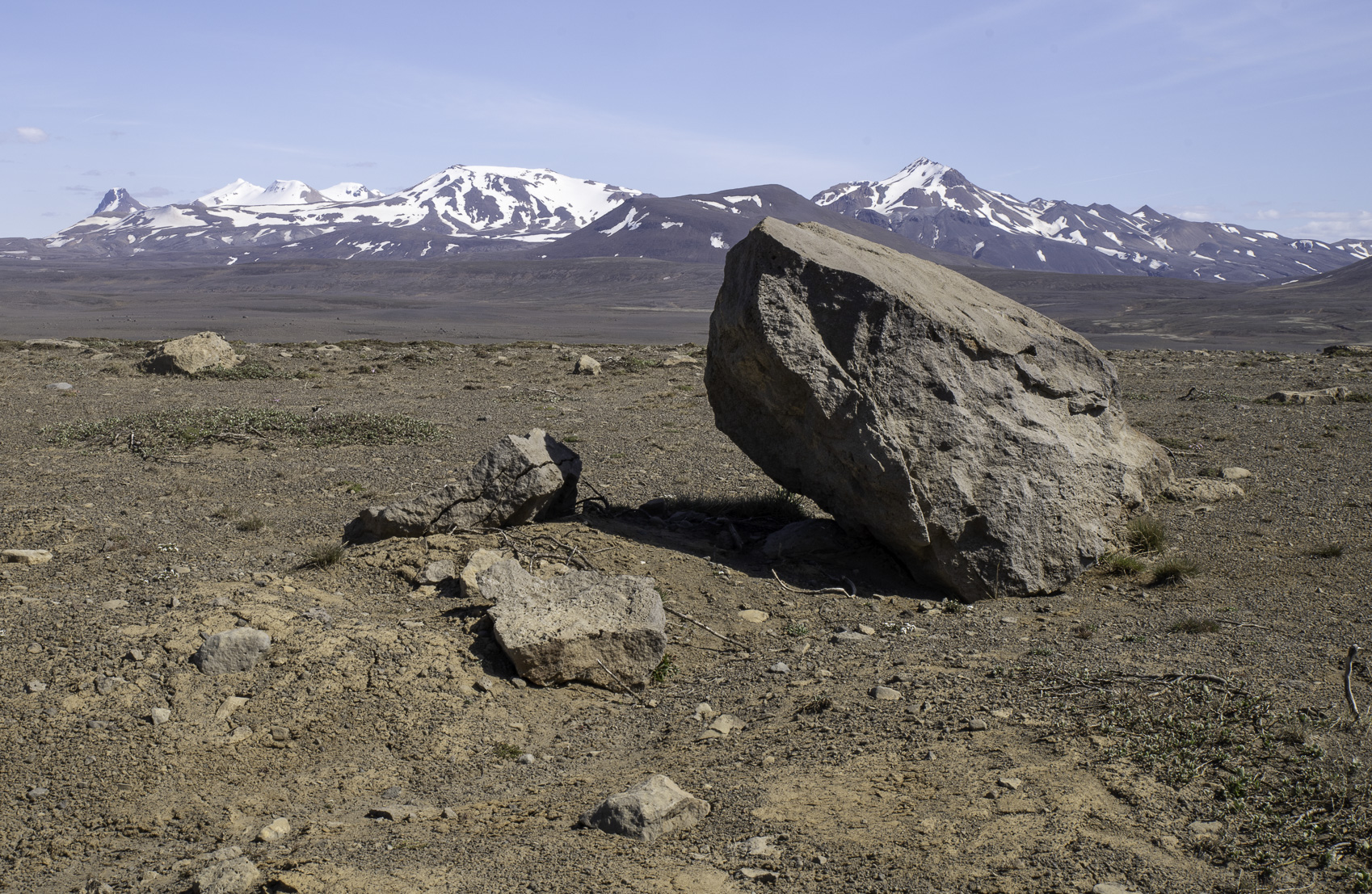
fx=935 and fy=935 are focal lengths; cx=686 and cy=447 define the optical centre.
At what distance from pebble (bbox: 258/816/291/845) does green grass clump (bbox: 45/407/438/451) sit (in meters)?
9.27

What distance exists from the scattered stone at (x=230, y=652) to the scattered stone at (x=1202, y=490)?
844 centimetres

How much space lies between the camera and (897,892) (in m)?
3.57

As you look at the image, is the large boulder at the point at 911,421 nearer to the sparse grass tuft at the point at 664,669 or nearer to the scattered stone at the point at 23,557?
the sparse grass tuft at the point at 664,669

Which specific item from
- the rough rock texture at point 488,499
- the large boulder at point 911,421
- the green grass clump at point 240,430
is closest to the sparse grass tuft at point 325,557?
the rough rock texture at point 488,499

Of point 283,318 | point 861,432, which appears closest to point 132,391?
point 861,432

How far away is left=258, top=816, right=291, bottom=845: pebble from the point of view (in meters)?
4.22

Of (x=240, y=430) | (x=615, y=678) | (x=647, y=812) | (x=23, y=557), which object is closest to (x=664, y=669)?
(x=615, y=678)

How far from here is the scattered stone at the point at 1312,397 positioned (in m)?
18.0

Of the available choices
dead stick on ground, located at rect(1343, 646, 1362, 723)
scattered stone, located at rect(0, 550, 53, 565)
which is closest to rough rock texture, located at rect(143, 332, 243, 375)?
scattered stone, located at rect(0, 550, 53, 565)

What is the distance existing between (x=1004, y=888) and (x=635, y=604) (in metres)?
2.97

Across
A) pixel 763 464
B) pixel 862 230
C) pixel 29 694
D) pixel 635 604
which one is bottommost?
pixel 29 694

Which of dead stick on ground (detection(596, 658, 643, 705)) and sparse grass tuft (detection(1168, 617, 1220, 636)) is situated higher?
sparse grass tuft (detection(1168, 617, 1220, 636))

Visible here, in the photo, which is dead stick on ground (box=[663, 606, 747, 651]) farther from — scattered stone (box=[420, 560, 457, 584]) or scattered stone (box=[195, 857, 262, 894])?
scattered stone (box=[195, 857, 262, 894])

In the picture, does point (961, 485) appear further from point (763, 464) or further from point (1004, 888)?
point (1004, 888)
